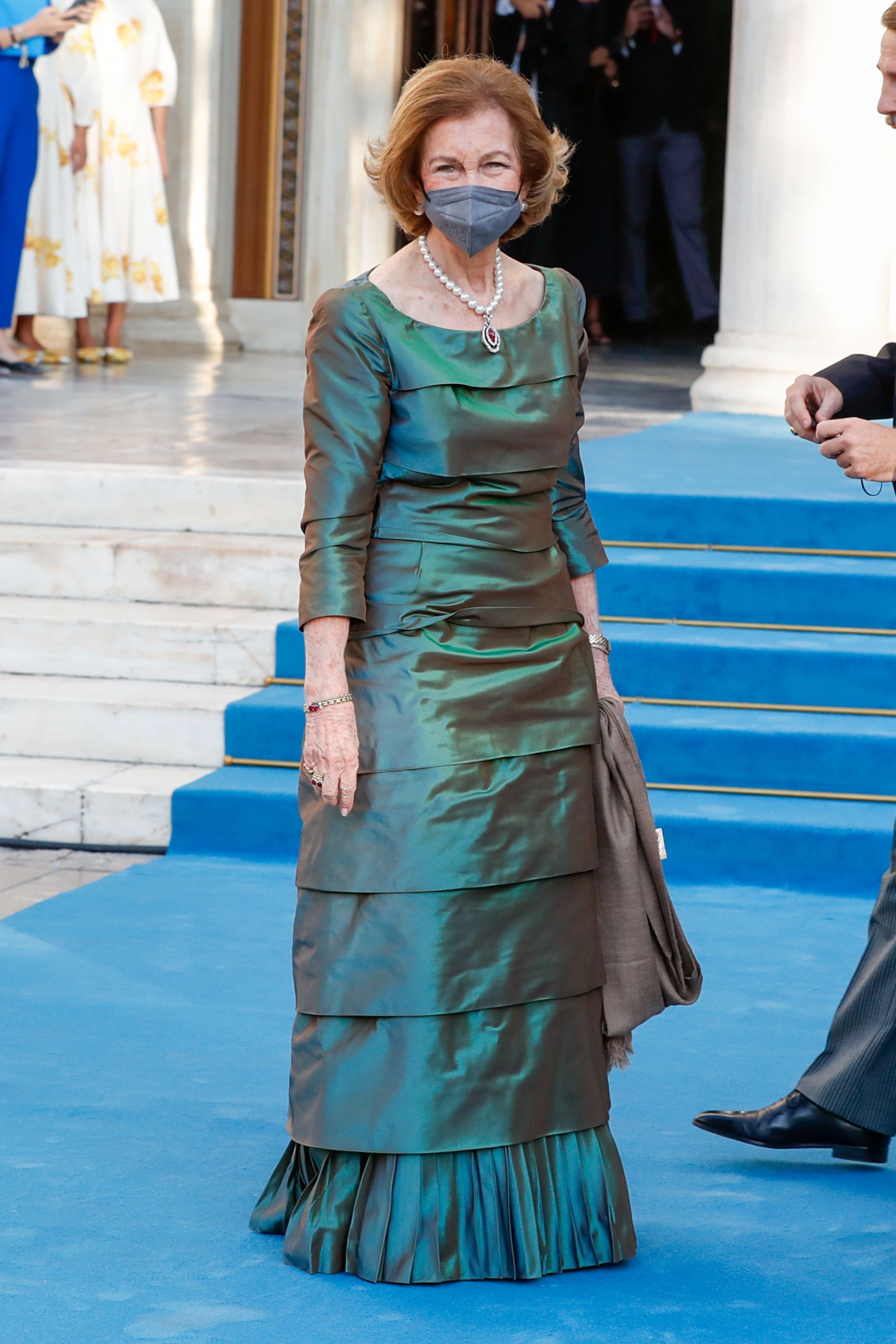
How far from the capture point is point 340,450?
8.22ft

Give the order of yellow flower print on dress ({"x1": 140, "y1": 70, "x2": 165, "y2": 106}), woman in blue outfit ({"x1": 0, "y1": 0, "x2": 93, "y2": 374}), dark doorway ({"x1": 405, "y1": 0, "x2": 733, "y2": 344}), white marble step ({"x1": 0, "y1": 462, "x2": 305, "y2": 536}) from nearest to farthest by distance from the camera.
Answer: white marble step ({"x1": 0, "y1": 462, "x2": 305, "y2": 536}) → woman in blue outfit ({"x1": 0, "y1": 0, "x2": 93, "y2": 374}) → yellow flower print on dress ({"x1": 140, "y1": 70, "x2": 165, "y2": 106}) → dark doorway ({"x1": 405, "y1": 0, "x2": 733, "y2": 344})

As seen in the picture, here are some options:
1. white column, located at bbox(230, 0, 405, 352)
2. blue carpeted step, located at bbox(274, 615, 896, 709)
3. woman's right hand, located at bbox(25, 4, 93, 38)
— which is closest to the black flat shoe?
woman's right hand, located at bbox(25, 4, 93, 38)

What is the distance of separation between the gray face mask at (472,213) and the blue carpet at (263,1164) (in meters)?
1.39

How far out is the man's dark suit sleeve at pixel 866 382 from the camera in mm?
2904

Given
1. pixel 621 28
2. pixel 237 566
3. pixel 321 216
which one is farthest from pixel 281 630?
pixel 621 28

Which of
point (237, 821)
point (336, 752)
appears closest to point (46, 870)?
point (237, 821)

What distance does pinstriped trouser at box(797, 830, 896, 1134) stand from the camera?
2.93 meters

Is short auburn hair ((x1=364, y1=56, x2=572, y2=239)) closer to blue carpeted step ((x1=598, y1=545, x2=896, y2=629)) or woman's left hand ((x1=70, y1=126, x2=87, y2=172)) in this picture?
blue carpeted step ((x1=598, y1=545, x2=896, y2=629))

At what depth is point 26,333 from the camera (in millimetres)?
10508

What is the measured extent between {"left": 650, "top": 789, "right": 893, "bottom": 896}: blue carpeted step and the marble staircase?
1.31m

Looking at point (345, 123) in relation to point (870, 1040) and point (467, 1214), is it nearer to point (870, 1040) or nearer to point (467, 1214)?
point (870, 1040)

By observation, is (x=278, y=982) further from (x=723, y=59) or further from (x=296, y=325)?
(x=723, y=59)

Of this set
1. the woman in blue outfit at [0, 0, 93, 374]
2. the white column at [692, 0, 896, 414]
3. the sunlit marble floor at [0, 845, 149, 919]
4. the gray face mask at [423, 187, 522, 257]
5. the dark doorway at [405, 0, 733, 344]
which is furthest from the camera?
the dark doorway at [405, 0, 733, 344]

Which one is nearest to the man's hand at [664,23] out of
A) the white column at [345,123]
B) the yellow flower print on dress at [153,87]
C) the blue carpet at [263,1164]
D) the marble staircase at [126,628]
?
the white column at [345,123]
